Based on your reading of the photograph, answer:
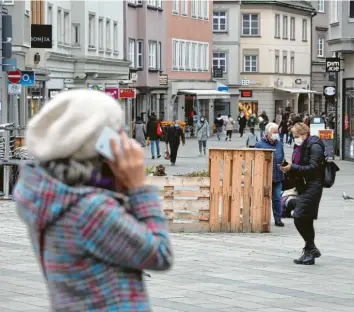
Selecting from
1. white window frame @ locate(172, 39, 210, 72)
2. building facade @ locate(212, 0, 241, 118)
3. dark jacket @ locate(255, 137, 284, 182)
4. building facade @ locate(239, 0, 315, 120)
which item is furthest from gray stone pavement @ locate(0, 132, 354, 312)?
building facade @ locate(239, 0, 315, 120)

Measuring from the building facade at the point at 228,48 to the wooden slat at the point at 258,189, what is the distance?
74414 millimetres

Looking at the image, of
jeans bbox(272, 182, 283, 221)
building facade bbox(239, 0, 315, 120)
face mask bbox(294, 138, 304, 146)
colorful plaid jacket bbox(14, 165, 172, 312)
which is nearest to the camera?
colorful plaid jacket bbox(14, 165, 172, 312)

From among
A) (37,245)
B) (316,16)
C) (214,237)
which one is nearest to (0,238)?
(214,237)

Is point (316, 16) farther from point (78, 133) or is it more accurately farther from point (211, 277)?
point (78, 133)

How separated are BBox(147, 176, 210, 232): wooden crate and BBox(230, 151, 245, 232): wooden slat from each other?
0.36 m

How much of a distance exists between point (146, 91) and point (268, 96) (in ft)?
86.7

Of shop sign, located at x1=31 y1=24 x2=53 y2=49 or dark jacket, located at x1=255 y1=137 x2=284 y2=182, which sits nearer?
dark jacket, located at x1=255 y1=137 x2=284 y2=182

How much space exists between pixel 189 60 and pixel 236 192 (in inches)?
2580

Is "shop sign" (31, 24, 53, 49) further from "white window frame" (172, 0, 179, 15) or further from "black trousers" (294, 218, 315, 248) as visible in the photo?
"white window frame" (172, 0, 179, 15)

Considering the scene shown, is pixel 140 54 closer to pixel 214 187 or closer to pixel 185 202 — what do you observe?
pixel 185 202

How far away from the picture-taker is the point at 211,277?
12.6 meters

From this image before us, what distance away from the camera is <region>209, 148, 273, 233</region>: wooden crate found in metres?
16.6

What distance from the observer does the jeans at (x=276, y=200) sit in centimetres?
1852

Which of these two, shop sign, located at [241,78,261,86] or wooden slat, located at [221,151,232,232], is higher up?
shop sign, located at [241,78,261,86]
